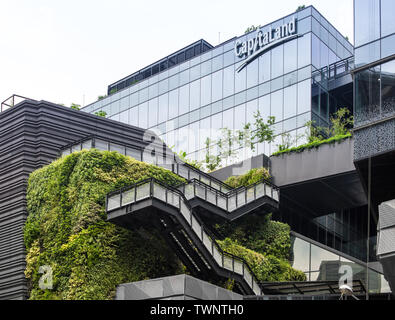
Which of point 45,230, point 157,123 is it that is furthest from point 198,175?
point 157,123

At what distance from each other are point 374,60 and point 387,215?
7.33m

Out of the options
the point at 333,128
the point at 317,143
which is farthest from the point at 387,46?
the point at 333,128

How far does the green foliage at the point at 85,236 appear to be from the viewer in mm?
32281

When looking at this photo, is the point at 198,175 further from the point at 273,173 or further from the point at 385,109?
the point at 385,109

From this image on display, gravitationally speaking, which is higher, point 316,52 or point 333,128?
point 316,52

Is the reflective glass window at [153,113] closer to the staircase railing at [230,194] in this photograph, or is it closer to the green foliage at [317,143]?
the green foliage at [317,143]

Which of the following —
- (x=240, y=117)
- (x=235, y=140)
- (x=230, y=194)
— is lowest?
(x=230, y=194)

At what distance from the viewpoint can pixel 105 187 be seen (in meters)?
34.9

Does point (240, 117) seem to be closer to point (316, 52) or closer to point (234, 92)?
point (234, 92)

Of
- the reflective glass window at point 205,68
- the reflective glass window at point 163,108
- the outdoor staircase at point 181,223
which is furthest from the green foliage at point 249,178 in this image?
the reflective glass window at point 163,108

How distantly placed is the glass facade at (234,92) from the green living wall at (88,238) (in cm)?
1575

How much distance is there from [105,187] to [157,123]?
28.1m

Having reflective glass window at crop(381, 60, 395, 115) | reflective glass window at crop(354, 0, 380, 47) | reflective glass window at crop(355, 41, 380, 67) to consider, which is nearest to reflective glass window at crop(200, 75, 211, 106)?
reflective glass window at crop(354, 0, 380, 47)

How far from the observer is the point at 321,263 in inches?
1575
